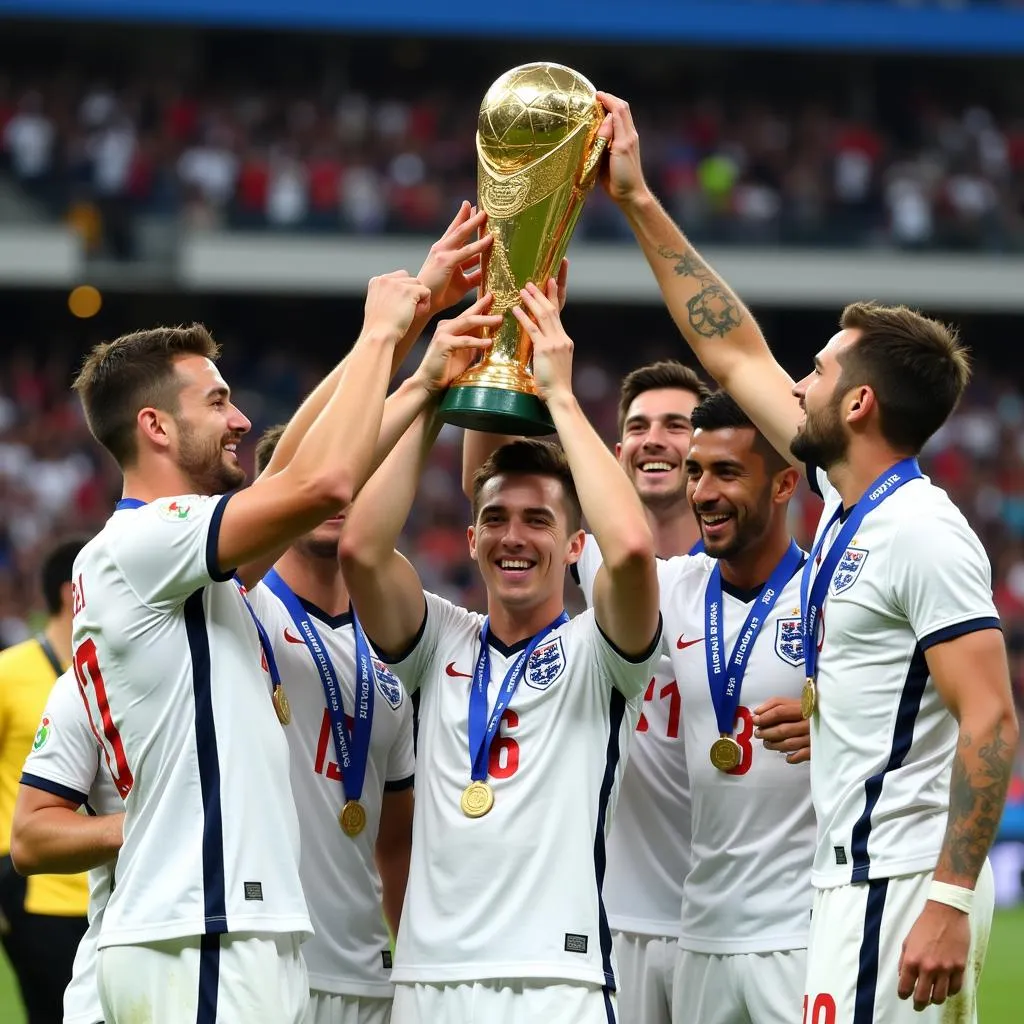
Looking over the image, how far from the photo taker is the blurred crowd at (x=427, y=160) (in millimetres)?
23438

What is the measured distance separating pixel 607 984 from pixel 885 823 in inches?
29.1

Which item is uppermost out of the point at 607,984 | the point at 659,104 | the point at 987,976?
the point at 659,104

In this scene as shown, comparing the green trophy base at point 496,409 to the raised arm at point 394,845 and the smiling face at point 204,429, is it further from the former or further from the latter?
the raised arm at point 394,845

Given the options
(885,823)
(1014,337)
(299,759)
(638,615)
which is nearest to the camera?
(885,823)

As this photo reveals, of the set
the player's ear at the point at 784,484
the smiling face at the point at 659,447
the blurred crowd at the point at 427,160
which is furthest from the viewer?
the blurred crowd at the point at 427,160

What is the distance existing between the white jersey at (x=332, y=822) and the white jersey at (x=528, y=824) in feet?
1.03

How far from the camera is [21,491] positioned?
756 inches

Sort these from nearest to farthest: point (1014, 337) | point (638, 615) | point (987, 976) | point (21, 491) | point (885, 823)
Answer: point (885, 823)
point (638, 615)
point (987, 976)
point (21, 491)
point (1014, 337)

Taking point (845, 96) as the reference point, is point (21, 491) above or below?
below

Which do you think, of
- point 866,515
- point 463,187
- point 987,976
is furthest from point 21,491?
point 866,515

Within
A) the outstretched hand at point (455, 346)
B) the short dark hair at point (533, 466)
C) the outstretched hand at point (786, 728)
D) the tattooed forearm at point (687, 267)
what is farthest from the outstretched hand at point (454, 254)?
the outstretched hand at point (786, 728)

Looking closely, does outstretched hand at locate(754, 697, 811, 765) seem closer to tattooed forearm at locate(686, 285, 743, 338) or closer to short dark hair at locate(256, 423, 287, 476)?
tattooed forearm at locate(686, 285, 743, 338)

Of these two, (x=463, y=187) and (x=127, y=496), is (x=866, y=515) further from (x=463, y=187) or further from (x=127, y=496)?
(x=463, y=187)

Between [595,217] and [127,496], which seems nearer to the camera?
[127,496]
